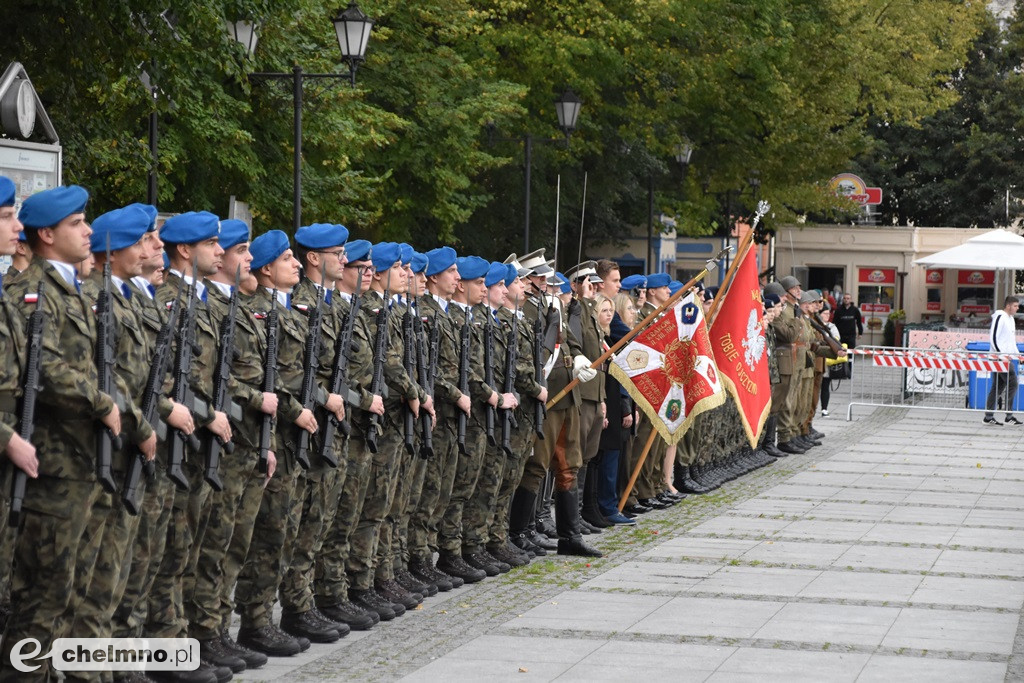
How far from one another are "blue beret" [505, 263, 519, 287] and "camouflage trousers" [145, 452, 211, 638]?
4134 mm

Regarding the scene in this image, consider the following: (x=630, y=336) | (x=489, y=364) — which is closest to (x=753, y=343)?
(x=630, y=336)

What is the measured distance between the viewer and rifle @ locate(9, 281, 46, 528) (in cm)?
608

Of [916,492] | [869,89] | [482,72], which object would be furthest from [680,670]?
[869,89]

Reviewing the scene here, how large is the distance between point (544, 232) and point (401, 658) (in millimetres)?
25005

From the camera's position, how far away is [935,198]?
6938cm

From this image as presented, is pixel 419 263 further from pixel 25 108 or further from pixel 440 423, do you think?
pixel 25 108

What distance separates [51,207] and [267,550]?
2.49 m

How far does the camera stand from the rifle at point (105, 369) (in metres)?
6.44

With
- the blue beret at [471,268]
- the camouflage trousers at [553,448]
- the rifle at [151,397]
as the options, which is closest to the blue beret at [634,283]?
the camouflage trousers at [553,448]

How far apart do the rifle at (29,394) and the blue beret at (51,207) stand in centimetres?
42

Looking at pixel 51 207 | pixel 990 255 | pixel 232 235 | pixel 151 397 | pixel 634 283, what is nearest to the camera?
pixel 51 207

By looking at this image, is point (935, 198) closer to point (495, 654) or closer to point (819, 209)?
point (819, 209)

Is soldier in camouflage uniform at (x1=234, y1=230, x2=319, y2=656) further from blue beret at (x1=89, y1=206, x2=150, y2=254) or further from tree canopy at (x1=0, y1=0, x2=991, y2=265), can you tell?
tree canopy at (x1=0, y1=0, x2=991, y2=265)

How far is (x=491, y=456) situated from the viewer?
11289 mm
